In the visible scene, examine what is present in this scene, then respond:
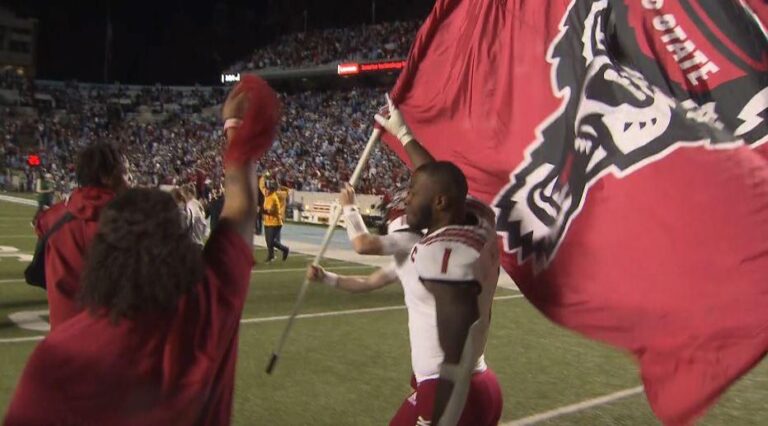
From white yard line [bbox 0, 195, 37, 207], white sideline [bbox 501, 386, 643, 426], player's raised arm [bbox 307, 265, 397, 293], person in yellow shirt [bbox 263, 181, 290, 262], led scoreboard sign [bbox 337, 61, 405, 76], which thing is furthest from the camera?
led scoreboard sign [bbox 337, 61, 405, 76]

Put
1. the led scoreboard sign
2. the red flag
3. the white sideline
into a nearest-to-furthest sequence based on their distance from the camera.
Answer: the red flag < the white sideline < the led scoreboard sign

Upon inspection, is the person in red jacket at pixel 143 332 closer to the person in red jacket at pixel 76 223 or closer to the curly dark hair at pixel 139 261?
the curly dark hair at pixel 139 261

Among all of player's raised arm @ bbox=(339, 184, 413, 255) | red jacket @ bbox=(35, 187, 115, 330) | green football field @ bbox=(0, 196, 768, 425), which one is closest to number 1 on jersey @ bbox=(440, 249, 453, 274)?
player's raised arm @ bbox=(339, 184, 413, 255)

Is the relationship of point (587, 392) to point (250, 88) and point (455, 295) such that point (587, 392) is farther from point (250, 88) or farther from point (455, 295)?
point (250, 88)

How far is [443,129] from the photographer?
4.38 meters

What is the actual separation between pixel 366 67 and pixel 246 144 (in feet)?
130

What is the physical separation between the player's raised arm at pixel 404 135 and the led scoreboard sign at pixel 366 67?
35517 mm

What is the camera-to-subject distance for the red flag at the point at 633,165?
3.20 metres

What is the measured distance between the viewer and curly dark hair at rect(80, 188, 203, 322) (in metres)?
1.88

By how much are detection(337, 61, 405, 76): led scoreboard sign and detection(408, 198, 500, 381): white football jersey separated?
3684 centimetres

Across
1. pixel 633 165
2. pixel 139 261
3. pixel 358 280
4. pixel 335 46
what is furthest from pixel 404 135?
pixel 335 46

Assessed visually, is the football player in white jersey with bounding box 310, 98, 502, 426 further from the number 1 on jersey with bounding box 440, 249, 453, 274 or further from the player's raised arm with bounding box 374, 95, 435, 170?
the player's raised arm with bounding box 374, 95, 435, 170

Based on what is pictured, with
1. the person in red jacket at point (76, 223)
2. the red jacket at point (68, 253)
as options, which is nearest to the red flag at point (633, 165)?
the person in red jacket at point (76, 223)

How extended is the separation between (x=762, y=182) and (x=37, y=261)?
3.35 m
